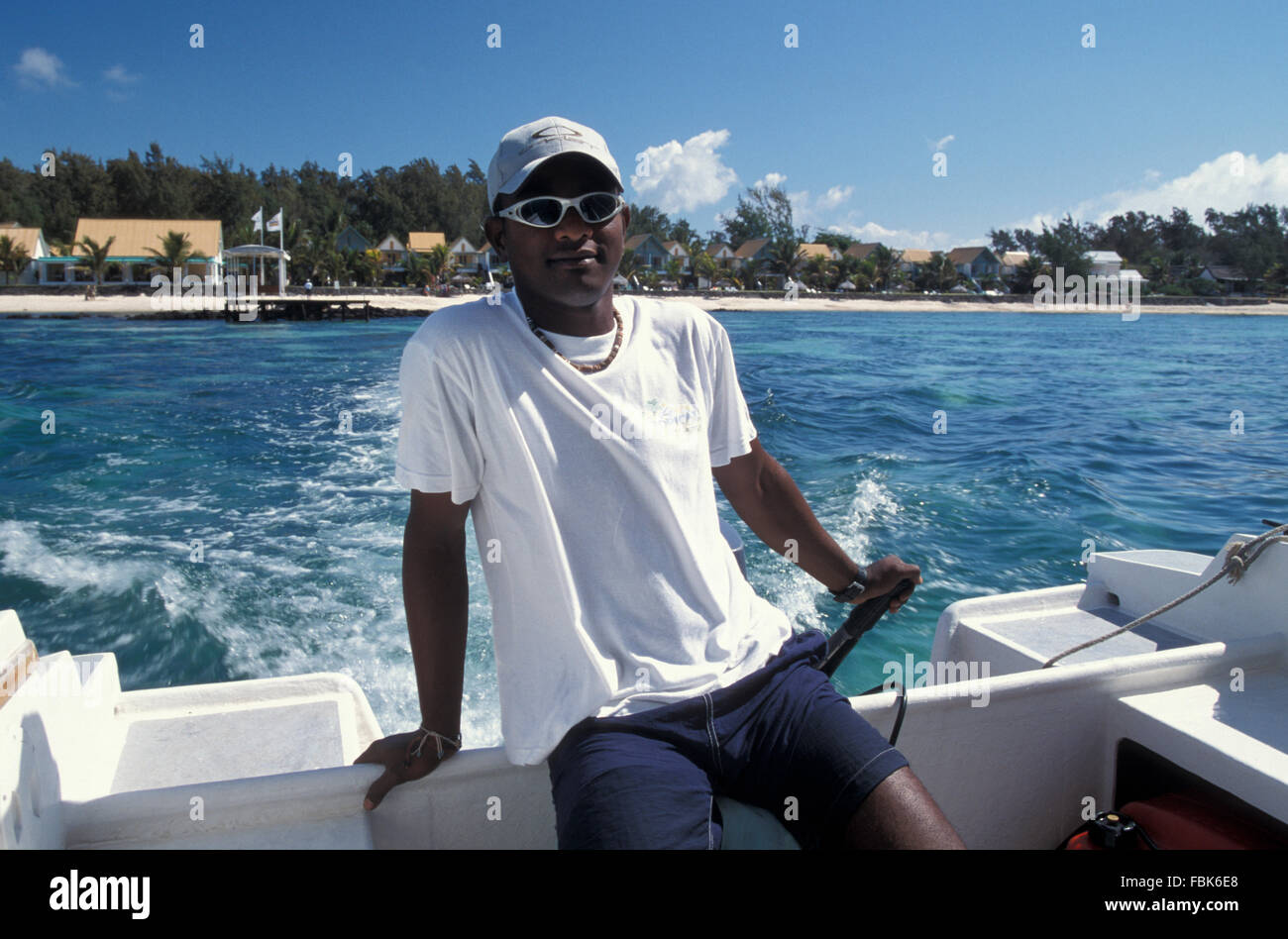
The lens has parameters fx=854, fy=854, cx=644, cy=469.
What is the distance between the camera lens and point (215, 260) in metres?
48.5

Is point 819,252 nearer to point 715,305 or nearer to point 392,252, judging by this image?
point 715,305

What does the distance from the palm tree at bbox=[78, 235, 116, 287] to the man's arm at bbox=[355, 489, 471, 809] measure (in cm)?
5374

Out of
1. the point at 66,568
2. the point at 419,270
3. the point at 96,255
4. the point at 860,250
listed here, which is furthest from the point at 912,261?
the point at 66,568

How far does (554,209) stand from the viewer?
1.50m

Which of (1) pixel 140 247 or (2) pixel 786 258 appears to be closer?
(1) pixel 140 247

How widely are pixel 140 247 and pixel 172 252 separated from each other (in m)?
3.44

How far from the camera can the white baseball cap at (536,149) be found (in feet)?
4.80

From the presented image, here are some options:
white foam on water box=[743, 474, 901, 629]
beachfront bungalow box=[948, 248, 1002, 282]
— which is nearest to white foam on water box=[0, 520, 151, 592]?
white foam on water box=[743, 474, 901, 629]

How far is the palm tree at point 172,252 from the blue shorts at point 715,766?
5190 centimetres

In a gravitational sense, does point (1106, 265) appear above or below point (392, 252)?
above

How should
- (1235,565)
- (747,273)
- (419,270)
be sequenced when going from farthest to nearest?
1. (747,273)
2. (419,270)
3. (1235,565)

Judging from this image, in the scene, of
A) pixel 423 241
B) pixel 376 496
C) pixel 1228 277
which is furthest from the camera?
pixel 1228 277
